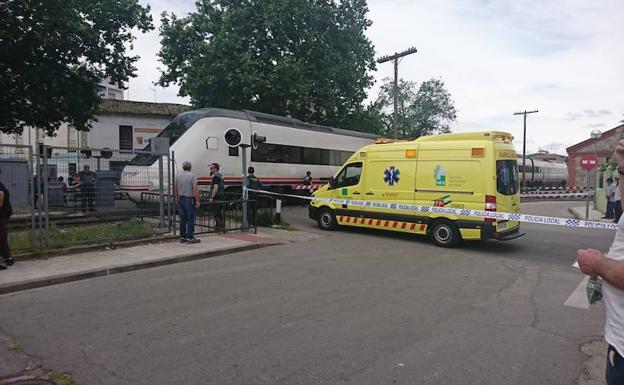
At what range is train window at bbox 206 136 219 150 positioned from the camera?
15023 mm

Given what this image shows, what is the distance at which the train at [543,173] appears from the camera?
155 feet

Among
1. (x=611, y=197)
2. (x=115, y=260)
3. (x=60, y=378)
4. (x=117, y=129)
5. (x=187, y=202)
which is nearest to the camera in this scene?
(x=60, y=378)

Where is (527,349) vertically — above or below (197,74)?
below

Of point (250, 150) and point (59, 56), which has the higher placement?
point (59, 56)

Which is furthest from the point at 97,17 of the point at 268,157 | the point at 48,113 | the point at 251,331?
the point at 251,331

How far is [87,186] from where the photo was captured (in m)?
8.87

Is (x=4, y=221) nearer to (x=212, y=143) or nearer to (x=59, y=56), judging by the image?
(x=212, y=143)

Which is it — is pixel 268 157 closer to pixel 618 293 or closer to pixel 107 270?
pixel 107 270

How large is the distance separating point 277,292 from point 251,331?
151cm

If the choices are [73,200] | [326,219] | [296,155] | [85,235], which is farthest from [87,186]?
[296,155]

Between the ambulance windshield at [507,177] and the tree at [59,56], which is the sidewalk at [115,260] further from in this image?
the tree at [59,56]

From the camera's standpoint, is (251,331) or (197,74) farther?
(197,74)

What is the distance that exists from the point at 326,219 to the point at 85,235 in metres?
6.15

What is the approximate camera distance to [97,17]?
16.0 metres
